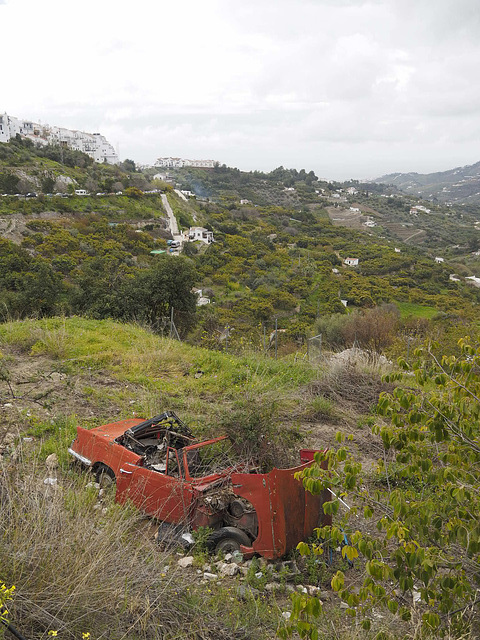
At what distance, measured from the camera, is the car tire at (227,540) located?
4.21 meters

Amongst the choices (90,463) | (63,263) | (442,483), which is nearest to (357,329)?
(90,463)

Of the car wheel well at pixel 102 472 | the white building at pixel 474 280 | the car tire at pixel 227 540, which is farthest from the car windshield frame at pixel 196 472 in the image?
the white building at pixel 474 280

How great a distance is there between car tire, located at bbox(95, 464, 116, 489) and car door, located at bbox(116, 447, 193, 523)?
369 mm

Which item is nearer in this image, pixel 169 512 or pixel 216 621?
pixel 216 621

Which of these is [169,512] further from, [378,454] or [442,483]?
[378,454]

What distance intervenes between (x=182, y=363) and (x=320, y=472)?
25.5ft

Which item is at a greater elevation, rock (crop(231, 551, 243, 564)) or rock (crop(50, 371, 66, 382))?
rock (crop(50, 371, 66, 382))

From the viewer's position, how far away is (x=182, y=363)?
9969 mm

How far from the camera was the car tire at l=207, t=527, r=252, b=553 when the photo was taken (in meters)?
4.21

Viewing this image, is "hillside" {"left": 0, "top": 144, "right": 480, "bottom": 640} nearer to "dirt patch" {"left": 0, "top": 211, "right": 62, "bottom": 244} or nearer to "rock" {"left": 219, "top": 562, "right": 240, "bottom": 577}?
"rock" {"left": 219, "top": 562, "right": 240, "bottom": 577}

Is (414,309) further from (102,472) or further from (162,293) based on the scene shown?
(102,472)

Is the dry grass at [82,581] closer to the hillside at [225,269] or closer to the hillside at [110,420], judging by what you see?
the hillside at [110,420]

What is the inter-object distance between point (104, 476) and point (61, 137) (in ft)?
378

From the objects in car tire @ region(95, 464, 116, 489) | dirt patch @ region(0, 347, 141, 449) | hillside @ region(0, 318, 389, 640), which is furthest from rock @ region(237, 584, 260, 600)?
dirt patch @ region(0, 347, 141, 449)
